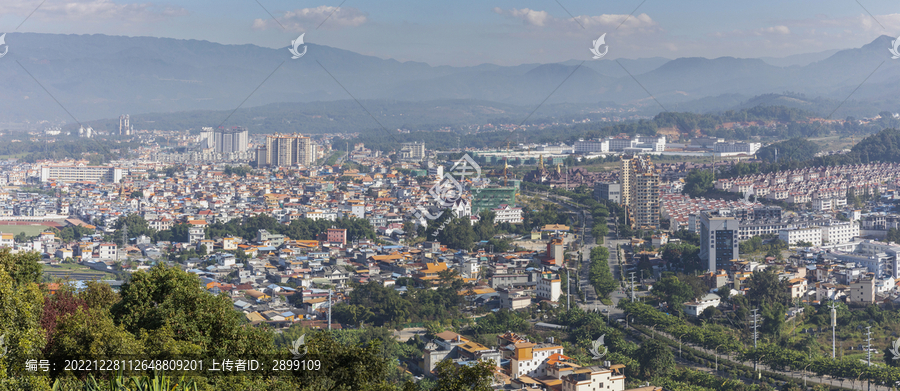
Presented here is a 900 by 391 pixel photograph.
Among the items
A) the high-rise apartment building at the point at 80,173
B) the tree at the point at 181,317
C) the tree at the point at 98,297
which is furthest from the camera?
the high-rise apartment building at the point at 80,173

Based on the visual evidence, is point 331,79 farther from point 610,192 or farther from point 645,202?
point 645,202

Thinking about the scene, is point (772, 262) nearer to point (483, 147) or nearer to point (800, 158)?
point (800, 158)

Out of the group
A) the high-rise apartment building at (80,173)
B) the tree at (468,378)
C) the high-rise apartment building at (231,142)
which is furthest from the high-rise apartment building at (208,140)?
the tree at (468,378)

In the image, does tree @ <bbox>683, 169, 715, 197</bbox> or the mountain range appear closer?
tree @ <bbox>683, 169, 715, 197</bbox>

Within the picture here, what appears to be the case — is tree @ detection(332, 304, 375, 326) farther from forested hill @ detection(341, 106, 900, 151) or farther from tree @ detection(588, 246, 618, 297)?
forested hill @ detection(341, 106, 900, 151)

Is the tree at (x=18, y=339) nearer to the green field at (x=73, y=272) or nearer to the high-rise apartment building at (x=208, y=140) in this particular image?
the green field at (x=73, y=272)

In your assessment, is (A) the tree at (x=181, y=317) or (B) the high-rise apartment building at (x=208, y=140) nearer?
(A) the tree at (x=181, y=317)

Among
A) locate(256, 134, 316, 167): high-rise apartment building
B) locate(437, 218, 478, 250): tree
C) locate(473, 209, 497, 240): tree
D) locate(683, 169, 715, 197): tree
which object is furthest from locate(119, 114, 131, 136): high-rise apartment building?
locate(437, 218, 478, 250): tree
